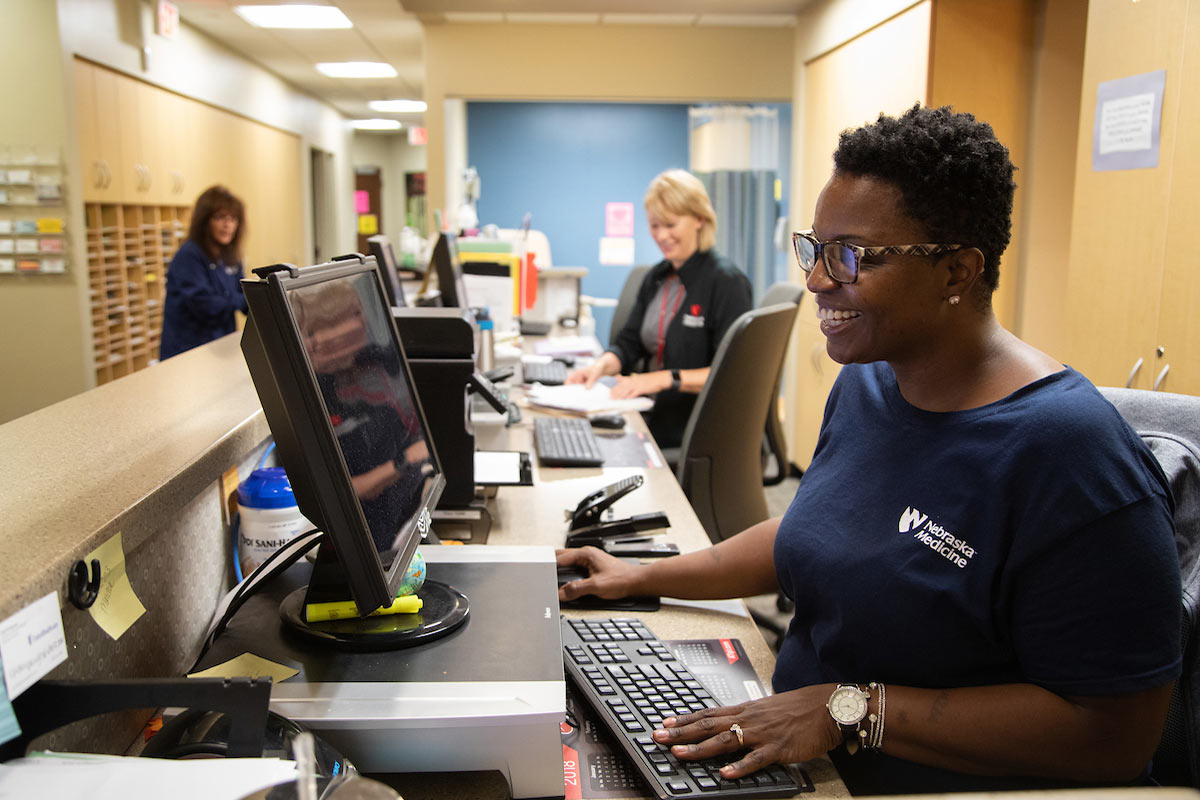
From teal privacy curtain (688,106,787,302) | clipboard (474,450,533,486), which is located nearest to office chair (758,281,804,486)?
clipboard (474,450,533,486)

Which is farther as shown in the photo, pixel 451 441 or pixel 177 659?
pixel 451 441

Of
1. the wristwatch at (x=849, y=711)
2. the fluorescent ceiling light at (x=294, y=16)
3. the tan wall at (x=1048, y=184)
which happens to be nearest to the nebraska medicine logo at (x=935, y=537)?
the wristwatch at (x=849, y=711)

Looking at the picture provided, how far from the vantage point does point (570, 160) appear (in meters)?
7.43

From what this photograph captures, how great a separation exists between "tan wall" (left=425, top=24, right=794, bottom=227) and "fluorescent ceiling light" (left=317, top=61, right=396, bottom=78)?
106 inches

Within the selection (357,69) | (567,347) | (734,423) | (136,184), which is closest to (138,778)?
(734,423)

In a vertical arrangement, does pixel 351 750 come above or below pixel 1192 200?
below

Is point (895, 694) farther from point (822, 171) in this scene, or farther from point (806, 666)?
point (822, 171)

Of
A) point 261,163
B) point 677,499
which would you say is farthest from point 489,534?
point 261,163

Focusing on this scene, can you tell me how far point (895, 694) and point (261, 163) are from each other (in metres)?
8.59

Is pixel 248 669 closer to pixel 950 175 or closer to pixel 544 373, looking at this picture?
pixel 950 175

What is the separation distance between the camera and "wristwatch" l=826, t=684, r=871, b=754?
3.35ft

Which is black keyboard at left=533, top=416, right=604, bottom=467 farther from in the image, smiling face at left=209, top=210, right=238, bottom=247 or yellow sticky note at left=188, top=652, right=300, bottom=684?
smiling face at left=209, top=210, right=238, bottom=247

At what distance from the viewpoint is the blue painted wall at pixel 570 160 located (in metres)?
7.36

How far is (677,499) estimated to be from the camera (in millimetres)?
2039
